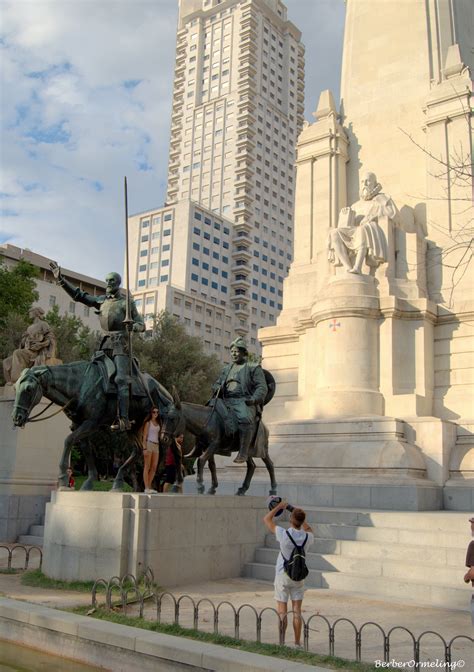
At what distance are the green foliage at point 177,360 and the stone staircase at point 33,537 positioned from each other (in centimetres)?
2272

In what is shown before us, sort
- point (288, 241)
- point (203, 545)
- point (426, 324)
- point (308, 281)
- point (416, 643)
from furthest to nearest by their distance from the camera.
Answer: point (288, 241) → point (308, 281) → point (426, 324) → point (203, 545) → point (416, 643)

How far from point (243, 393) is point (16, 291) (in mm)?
27911

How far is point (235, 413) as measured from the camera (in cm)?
1238

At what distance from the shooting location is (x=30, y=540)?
1580 cm

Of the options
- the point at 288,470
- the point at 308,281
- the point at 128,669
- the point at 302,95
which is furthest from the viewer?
the point at 302,95

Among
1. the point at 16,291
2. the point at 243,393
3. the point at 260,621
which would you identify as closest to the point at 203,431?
the point at 243,393

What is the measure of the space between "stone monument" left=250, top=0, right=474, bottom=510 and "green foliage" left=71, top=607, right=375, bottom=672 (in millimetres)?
8591

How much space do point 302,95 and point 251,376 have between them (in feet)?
449

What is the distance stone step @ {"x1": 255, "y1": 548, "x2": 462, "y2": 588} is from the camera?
32.6ft

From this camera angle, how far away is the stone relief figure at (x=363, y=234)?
66.0ft

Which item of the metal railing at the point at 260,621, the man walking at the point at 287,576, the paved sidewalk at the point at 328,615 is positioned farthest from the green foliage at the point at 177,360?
the man walking at the point at 287,576

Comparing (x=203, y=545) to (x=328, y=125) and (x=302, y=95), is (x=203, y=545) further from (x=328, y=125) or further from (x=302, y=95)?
(x=302, y=95)

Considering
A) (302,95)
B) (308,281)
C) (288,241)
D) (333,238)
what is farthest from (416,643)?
(302,95)

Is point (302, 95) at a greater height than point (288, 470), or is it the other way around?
point (302, 95)
